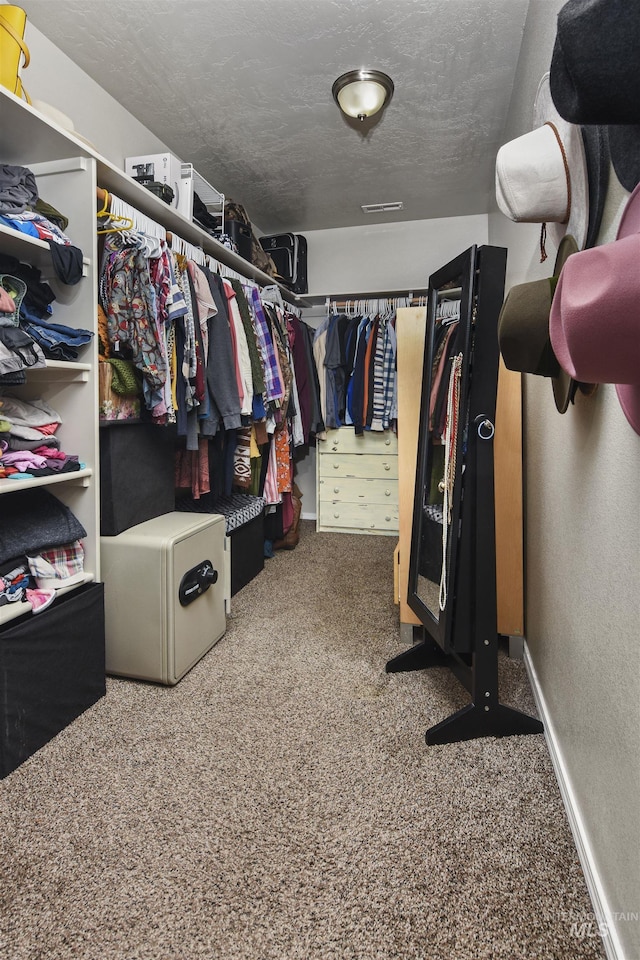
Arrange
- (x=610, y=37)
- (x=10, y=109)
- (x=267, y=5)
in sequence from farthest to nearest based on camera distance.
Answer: (x=267, y=5), (x=10, y=109), (x=610, y=37)

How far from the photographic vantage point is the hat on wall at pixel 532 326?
1058 millimetres

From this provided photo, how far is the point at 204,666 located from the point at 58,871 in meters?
0.89

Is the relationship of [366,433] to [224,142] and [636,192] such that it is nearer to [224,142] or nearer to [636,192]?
[224,142]

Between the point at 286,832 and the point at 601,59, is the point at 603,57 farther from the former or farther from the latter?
the point at 286,832

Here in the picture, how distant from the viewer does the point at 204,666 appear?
6.40 feet

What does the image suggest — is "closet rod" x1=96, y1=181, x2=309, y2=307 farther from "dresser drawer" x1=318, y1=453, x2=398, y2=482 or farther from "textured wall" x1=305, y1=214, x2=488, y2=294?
"dresser drawer" x1=318, y1=453, x2=398, y2=482

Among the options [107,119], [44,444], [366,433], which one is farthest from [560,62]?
[366,433]

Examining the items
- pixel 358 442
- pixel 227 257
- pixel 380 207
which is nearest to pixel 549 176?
pixel 227 257

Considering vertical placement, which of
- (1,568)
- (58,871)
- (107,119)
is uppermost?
(107,119)

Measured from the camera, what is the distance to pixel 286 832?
1.17 m

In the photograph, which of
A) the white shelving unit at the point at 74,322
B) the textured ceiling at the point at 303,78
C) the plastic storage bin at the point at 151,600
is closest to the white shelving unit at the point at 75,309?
the white shelving unit at the point at 74,322

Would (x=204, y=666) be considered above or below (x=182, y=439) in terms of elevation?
below

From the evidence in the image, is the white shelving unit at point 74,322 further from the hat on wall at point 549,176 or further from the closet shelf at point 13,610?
the hat on wall at point 549,176

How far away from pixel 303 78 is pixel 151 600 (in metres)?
2.33
